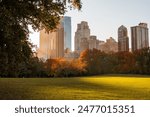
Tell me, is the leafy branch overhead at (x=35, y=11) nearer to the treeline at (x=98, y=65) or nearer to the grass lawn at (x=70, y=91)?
the grass lawn at (x=70, y=91)

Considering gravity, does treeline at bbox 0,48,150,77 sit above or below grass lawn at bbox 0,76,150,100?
above

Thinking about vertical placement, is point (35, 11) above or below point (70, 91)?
above

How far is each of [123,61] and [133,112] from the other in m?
130

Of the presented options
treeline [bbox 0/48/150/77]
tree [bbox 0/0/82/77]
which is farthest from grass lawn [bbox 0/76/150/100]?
treeline [bbox 0/48/150/77]

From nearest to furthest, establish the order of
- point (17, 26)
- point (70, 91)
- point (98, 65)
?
point (17, 26)
point (70, 91)
point (98, 65)

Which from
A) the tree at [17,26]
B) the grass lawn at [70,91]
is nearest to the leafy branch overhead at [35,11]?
the tree at [17,26]

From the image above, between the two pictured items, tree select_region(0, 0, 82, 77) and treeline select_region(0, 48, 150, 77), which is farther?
treeline select_region(0, 48, 150, 77)

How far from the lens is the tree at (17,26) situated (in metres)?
24.2

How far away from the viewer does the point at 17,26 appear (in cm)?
2548

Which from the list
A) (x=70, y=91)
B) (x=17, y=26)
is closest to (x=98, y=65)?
(x=70, y=91)

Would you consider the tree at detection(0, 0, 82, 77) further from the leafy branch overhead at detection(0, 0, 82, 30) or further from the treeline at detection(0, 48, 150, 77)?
the treeline at detection(0, 48, 150, 77)

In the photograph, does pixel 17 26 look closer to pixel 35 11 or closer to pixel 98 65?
pixel 35 11

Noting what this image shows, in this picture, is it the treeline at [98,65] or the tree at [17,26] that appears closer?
the tree at [17,26]

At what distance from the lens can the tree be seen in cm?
2417
